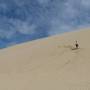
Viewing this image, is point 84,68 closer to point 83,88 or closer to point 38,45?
point 83,88

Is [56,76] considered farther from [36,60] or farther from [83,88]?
[36,60]

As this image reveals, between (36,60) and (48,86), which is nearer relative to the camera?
(48,86)

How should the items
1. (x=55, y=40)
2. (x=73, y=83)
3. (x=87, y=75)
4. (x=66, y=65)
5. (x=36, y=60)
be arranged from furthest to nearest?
(x=55, y=40)
(x=36, y=60)
(x=66, y=65)
(x=87, y=75)
(x=73, y=83)

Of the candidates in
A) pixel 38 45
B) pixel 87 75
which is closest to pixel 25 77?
pixel 87 75

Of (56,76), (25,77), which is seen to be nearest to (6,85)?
(25,77)

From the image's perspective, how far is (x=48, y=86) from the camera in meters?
9.20

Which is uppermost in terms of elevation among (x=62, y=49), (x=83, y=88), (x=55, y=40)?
(x=55, y=40)

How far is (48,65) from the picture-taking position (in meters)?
11.7

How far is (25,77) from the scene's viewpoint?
35.1 ft

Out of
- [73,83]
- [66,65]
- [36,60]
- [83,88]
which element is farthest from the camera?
[36,60]

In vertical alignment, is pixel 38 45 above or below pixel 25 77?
above

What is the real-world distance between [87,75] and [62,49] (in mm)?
3560

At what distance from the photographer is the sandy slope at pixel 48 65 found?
31.1 ft

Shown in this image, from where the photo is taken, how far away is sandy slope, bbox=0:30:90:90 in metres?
9.48
